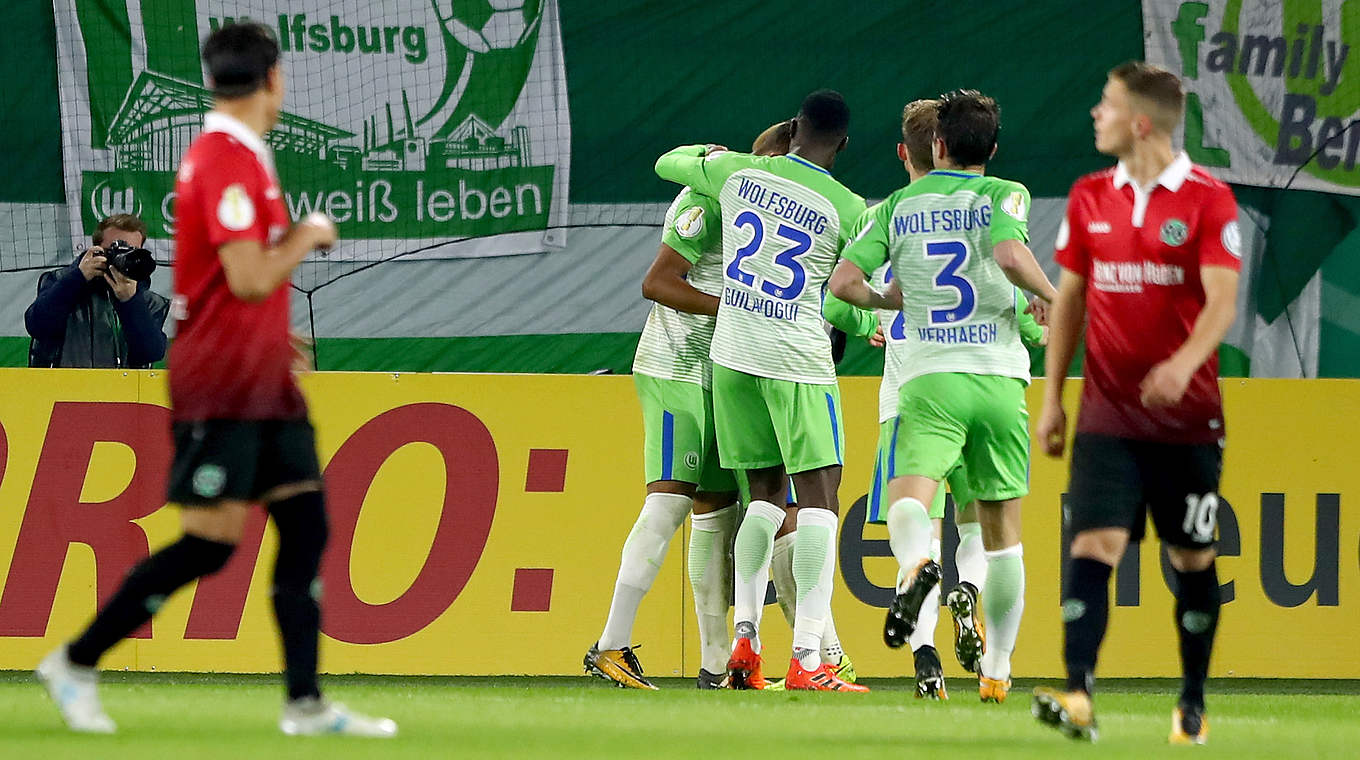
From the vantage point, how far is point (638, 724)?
17.2 ft

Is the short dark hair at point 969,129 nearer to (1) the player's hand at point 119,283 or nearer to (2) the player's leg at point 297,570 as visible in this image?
(2) the player's leg at point 297,570

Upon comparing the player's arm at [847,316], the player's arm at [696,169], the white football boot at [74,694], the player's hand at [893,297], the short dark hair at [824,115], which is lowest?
the white football boot at [74,694]

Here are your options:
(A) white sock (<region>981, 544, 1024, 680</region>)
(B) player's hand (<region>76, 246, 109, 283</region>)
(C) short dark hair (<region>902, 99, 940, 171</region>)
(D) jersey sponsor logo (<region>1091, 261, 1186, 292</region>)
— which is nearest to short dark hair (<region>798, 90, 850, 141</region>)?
(C) short dark hair (<region>902, 99, 940, 171</region>)

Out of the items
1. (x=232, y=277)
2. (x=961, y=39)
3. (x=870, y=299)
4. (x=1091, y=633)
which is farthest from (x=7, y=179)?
(x=1091, y=633)

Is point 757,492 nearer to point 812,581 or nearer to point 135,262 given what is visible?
point 812,581

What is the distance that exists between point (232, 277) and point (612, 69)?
7620 mm

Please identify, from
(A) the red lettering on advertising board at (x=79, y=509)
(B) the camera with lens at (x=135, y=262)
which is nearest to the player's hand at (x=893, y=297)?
(A) the red lettering on advertising board at (x=79, y=509)

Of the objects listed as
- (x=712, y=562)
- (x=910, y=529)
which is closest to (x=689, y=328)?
(x=712, y=562)

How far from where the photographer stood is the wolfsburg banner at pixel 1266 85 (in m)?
12.0

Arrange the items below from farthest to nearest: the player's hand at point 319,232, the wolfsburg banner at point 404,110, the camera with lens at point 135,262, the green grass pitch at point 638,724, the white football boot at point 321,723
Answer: the wolfsburg banner at point 404,110 → the camera with lens at point 135,262 → the white football boot at point 321,723 → the player's hand at point 319,232 → the green grass pitch at point 638,724

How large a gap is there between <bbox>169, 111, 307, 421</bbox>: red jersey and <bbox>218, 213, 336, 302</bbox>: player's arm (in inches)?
2.6

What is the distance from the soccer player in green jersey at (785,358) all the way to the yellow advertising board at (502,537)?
1.10 m

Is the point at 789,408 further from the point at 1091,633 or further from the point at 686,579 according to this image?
the point at 1091,633

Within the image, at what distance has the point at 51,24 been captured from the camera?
11430 mm
